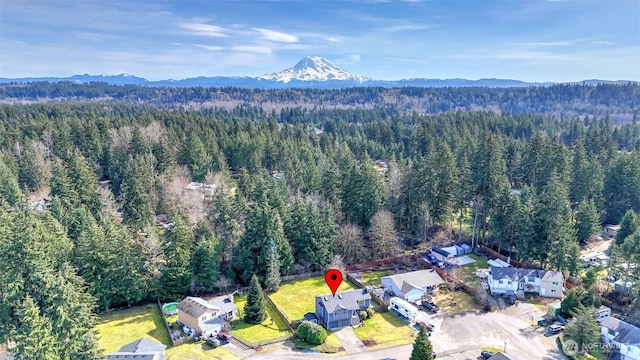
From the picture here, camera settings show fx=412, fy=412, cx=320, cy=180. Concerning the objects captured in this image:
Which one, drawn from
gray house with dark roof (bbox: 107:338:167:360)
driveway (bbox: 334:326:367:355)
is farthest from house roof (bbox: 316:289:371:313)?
Result: gray house with dark roof (bbox: 107:338:167:360)

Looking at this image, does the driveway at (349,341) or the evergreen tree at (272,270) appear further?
the evergreen tree at (272,270)

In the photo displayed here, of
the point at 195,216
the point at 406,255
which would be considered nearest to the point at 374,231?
the point at 406,255

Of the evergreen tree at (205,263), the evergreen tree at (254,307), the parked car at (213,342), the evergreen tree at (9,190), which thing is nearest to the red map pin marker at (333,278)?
the evergreen tree at (254,307)

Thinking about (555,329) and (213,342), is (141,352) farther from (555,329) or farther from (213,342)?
(555,329)

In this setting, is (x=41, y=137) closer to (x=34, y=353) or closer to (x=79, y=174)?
(x=79, y=174)

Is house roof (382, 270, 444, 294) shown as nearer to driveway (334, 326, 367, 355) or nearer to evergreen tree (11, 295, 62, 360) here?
driveway (334, 326, 367, 355)

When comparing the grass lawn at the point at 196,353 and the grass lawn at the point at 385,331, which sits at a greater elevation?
the grass lawn at the point at 196,353

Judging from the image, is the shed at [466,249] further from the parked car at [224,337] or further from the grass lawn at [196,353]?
the grass lawn at [196,353]
